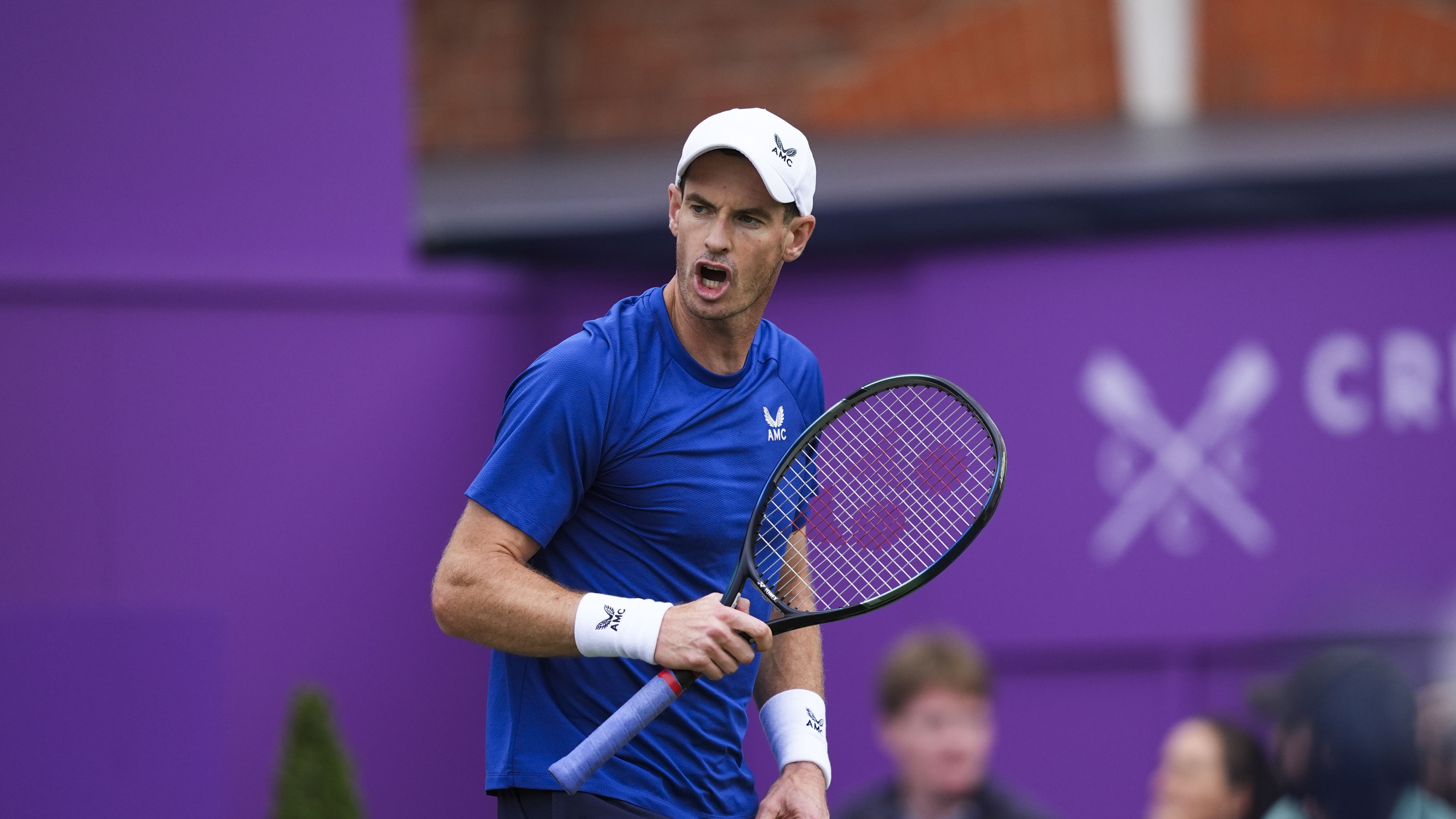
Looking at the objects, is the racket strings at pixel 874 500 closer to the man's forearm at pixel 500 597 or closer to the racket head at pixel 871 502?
the racket head at pixel 871 502

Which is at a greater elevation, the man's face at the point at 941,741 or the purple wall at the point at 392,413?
the purple wall at the point at 392,413

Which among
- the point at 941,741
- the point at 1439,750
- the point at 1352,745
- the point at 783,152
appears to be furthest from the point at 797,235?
the point at 941,741

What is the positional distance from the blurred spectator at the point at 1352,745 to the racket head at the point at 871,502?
2.56 ft

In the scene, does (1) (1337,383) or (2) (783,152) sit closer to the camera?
(2) (783,152)

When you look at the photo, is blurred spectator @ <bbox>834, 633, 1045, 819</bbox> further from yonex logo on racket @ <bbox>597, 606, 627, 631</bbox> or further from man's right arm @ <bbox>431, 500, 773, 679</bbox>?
yonex logo on racket @ <bbox>597, 606, 627, 631</bbox>

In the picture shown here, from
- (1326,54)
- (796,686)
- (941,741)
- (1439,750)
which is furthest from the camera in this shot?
(1326,54)

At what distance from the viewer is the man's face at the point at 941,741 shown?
5.53 m

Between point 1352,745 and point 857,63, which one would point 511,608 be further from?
point 857,63

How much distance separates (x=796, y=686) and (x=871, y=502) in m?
0.66

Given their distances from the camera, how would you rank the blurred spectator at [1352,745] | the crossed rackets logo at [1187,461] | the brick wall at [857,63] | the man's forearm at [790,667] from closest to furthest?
the man's forearm at [790,667] < the blurred spectator at [1352,745] < the crossed rackets logo at [1187,461] < the brick wall at [857,63]

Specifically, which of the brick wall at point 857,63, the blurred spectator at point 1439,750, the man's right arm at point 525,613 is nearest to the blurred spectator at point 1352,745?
the blurred spectator at point 1439,750

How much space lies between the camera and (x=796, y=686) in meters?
3.29

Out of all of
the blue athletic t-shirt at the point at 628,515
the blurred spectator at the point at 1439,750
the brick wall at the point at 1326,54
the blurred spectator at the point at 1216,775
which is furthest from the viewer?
the brick wall at the point at 1326,54

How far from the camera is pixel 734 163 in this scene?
303 cm
